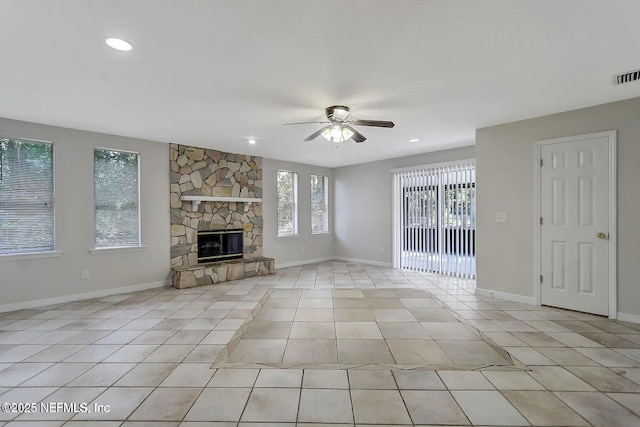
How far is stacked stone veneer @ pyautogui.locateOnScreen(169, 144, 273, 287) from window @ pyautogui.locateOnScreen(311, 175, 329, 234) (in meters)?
1.65

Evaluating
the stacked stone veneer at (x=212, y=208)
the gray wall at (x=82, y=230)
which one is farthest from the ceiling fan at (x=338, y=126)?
the gray wall at (x=82, y=230)

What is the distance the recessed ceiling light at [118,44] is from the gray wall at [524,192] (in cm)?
445

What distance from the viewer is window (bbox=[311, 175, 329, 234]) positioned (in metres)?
7.87

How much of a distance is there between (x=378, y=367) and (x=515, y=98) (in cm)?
314

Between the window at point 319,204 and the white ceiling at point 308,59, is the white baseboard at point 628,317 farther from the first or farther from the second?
the window at point 319,204

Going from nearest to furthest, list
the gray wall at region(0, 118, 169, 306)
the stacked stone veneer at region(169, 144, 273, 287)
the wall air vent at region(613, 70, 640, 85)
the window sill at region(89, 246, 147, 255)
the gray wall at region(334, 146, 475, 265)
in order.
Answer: the wall air vent at region(613, 70, 640, 85), the gray wall at region(0, 118, 169, 306), the window sill at region(89, 246, 147, 255), the stacked stone veneer at region(169, 144, 273, 287), the gray wall at region(334, 146, 475, 265)

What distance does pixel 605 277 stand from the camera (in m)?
3.54

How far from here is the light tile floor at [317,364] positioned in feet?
6.29

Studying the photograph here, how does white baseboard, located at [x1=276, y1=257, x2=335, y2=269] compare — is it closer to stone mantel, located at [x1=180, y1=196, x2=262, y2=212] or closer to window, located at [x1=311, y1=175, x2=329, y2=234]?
window, located at [x1=311, y1=175, x2=329, y2=234]

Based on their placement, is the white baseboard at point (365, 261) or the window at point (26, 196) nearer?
the window at point (26, 196)

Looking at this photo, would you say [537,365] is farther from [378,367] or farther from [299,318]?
[299,318]

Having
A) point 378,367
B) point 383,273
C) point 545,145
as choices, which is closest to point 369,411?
point 378,367

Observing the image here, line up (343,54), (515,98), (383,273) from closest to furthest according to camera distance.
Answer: (343,54) → (515,98) → (383,273)

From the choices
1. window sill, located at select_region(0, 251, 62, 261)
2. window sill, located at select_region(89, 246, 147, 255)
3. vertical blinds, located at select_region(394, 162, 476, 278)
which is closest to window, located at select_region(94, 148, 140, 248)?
window sill, located at select_region(89, 246, 147, 255)
